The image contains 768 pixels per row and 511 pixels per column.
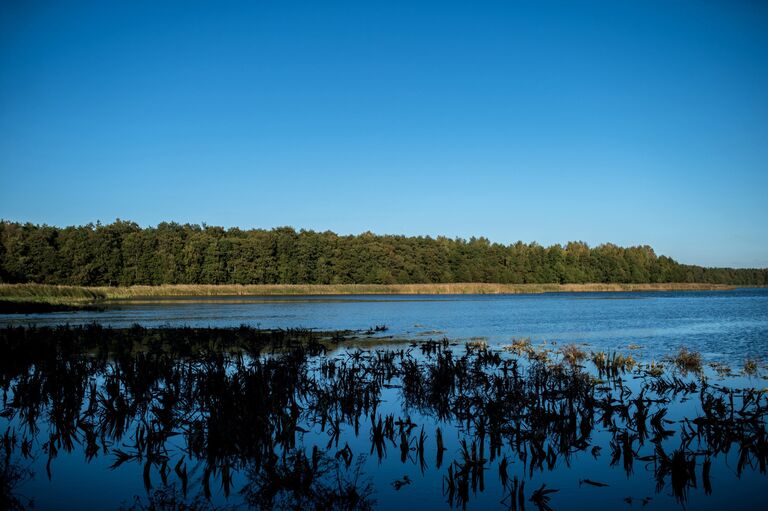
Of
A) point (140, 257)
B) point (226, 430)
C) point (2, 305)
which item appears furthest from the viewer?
point (140, 257)

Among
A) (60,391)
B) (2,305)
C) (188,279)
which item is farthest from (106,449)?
(188,279)

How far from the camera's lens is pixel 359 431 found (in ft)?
33.8

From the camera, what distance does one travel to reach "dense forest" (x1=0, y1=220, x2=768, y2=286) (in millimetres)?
105000

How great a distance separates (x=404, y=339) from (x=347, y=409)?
1411 centimetres

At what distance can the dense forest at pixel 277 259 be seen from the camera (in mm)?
105000

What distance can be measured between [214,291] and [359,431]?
82.0 meters

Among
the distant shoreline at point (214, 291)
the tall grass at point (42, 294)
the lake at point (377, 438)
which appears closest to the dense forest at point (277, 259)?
the distant shoreline at point (214, 291)

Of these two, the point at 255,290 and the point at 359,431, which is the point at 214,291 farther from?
the point at 359,431

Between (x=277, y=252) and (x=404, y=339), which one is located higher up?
(x=277, y=252)

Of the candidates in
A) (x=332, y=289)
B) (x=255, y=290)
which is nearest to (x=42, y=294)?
(x=255, y=290)

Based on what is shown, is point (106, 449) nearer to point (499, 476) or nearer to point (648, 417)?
point (499, 476)

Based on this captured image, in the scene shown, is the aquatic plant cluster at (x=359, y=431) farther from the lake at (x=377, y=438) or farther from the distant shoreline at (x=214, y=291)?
the distant shoreline at (x=214, y=291)

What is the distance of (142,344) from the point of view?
2141 centimetres

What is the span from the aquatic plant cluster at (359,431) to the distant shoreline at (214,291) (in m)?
35.8
